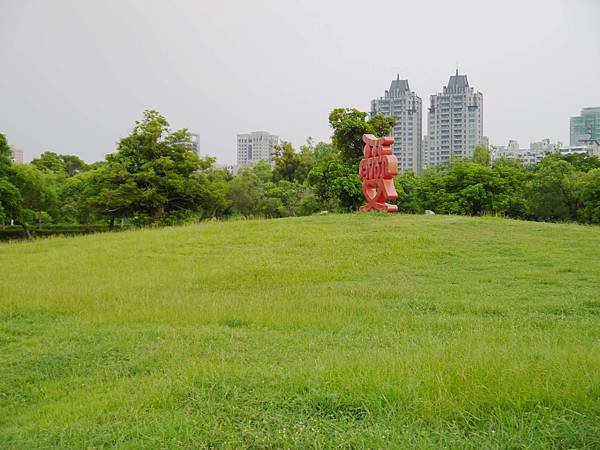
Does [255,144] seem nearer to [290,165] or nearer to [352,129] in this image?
[290,165]

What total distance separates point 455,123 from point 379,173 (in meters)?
64.9

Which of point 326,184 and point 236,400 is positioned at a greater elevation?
point 326,184

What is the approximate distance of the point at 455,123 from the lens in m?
78.9

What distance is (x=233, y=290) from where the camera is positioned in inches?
359

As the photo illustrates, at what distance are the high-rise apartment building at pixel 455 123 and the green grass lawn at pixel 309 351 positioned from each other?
70.1m

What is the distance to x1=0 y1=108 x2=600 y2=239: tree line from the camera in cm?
2448

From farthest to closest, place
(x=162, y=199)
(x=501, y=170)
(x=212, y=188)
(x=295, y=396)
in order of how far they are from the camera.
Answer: (x=501, y=170), (x=212, y=188), (x=162, y=199), (x=295, y=396)

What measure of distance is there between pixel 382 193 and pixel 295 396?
15136 millimetres

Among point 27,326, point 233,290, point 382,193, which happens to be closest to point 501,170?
point 382,193

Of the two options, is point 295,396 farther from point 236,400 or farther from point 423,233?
point 423,233

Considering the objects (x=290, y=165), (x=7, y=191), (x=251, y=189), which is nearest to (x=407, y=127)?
(x=290, y=165)

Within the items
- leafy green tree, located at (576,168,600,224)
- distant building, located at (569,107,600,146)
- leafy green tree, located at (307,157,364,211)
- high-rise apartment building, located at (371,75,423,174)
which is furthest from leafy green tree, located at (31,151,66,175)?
distant building, located at (569,107,600,146)

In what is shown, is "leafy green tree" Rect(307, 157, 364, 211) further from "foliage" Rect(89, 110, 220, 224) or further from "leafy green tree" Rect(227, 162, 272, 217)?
"leafy green tree" Rect(227, 162, 272, 217)

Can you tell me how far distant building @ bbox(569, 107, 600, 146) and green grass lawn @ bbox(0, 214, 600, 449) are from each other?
100249 millimetres
